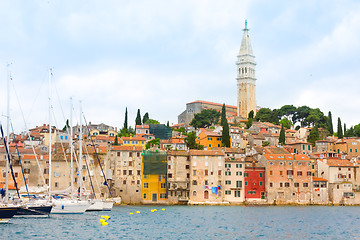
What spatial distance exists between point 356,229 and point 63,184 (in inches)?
1619

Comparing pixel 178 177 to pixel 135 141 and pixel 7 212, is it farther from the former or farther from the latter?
pixel 7 212

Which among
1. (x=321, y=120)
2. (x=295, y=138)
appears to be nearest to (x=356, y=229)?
(x=295, y=138)

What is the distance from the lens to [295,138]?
11194cm

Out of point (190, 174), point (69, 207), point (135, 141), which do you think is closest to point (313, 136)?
point (135, 141)

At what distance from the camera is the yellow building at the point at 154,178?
73.2 metres

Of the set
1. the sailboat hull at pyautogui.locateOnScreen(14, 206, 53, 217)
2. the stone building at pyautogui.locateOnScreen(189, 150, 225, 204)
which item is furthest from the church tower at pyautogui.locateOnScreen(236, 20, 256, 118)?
the sailboat hull at pyautogui.locateOnScreen(14, 206, 53, 217)

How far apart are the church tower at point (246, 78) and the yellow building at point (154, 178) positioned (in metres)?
75.0

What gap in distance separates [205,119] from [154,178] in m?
59.1

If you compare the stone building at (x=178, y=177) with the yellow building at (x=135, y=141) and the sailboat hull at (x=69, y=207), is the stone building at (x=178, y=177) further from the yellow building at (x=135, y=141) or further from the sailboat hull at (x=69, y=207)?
the yellow building at (x=135, y=141)

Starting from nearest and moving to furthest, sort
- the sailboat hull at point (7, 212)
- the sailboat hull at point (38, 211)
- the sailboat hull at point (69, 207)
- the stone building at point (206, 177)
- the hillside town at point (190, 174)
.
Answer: the sailboat hull at point (7, 212)
the sailboat hull at point (38, 211)
the sailboat hull at point (69, 207)
the hillside town at point (190, 174)
the stone building at point (206, 177)

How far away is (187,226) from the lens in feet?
151

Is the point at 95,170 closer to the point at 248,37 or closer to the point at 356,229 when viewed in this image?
the point at 356,229

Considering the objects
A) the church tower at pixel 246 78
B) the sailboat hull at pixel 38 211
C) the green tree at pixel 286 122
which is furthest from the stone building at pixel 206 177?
the church tower at pixel 246 78

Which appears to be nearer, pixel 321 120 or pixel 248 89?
pixel 321 120
